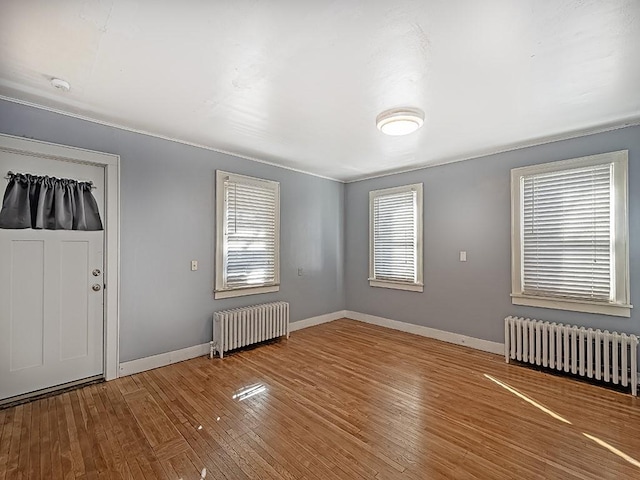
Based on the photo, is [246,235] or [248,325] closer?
[248,325]

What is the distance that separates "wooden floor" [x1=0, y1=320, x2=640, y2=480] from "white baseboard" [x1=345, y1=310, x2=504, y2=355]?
44cm

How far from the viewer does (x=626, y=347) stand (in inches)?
119

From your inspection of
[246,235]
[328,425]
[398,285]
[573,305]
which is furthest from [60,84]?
[573,305]

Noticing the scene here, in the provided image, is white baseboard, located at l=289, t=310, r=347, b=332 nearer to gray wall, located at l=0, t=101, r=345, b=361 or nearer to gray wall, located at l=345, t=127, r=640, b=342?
gray wall, located at l=0, t=101, r=345, b=361

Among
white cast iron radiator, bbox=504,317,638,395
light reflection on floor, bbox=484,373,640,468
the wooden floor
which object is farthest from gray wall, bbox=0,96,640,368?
light reflection on floor, bbox=484,373,640,468

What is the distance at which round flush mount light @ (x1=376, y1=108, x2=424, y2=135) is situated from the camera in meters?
2.86

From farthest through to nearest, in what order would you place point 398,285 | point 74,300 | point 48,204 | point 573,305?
point 398,285, point 573,305, point 74,300, point 48,204

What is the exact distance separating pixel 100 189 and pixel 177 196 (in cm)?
78

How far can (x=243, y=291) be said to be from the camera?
14.4 ft

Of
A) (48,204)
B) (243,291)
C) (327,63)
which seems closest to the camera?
(327,63)

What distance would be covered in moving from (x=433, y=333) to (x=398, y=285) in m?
0.92

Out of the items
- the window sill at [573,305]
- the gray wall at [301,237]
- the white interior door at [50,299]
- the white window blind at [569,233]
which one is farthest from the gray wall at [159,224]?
the white window blind at [569,233]

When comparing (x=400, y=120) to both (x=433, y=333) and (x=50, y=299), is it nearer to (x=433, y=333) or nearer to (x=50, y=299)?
(x=433, y=333)

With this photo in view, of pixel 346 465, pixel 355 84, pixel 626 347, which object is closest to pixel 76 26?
pixel 355 84
